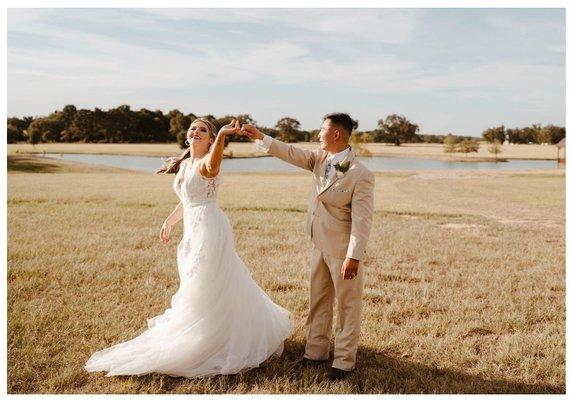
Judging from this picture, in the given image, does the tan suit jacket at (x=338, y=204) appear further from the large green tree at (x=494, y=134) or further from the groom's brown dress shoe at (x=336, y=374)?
the large green tree at (x=494, y=134)

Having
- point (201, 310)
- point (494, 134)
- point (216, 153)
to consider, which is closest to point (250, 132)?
point (216, 153)

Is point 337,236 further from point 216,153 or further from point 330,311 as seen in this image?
point 216,153

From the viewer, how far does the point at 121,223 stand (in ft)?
45.6

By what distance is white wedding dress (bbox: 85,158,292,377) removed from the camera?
199 inches

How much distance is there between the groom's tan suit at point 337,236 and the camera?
4.80m

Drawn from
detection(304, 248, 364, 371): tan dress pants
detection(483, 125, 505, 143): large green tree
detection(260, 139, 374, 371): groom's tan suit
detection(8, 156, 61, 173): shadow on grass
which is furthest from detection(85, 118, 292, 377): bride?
detection(483, 125, 505, 143): large green tree

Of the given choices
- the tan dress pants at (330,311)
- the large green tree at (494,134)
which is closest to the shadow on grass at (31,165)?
the tan dress pants at (330,311)

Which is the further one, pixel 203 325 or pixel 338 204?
pixel 203 325

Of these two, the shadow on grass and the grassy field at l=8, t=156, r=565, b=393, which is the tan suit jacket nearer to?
the grassy field at l=8, t=156, r=565, b=393

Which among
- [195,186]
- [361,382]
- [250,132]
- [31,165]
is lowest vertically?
[361,382]

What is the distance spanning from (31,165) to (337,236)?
53730 millimetres

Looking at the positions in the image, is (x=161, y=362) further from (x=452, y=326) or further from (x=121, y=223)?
(x=121, y=223)

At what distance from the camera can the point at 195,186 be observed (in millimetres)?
5121

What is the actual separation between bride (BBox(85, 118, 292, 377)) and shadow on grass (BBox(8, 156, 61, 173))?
4711cm
